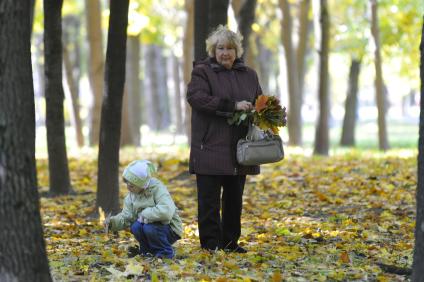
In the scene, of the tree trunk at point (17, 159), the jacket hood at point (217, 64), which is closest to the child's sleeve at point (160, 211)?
the jacket hood at point (217, 64)

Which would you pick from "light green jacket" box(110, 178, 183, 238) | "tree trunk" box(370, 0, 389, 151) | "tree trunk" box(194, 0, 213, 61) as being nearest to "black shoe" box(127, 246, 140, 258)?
"light green jacket" box(110, 178, 183, 238)

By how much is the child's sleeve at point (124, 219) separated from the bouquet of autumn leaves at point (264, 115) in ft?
3.73

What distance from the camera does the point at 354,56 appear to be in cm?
2470

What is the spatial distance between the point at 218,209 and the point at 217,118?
0.81 meters

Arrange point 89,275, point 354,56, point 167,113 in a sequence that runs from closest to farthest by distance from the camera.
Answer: point 89,275 → point 354,56 → point 167,113

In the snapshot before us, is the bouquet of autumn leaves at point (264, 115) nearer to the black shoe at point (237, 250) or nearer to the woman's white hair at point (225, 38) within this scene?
the woman's white hair at point (225, 38)

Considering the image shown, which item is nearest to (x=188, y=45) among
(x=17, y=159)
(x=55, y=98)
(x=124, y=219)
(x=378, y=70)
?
(x=378, y=70)

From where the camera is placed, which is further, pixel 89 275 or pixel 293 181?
pixel 293 181

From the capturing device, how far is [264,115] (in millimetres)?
6277

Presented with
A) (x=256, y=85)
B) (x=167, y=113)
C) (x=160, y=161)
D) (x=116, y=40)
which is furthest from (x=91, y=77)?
(x=167, y=113)

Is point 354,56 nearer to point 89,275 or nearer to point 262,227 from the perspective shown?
point 262,227

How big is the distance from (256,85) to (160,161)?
7220mm

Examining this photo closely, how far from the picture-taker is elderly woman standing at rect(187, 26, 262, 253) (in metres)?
6.30

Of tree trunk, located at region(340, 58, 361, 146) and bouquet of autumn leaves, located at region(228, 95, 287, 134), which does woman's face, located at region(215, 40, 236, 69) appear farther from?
tree trunk, located at region(340, 58, 361, 146)
